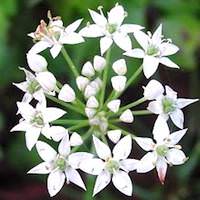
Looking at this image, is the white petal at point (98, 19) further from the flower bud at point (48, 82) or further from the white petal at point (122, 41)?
the flower bud at point (48, 82)

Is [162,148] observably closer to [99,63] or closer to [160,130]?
[160,130]

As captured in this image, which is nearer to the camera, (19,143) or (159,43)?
(159,43)

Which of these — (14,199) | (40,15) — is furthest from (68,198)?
(40,15)

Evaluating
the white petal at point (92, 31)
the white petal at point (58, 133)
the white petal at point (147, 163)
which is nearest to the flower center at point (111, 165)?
the white petal at point (147, 163)

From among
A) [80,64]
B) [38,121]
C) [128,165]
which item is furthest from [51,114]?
[80,64]

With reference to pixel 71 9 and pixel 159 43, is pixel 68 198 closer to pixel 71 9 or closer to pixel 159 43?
pixel 71 9
